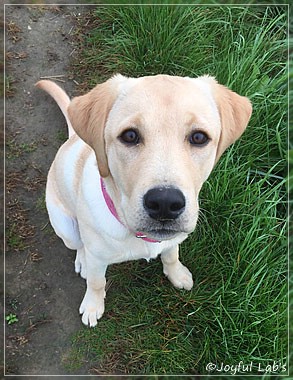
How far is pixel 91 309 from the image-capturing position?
3.84 m

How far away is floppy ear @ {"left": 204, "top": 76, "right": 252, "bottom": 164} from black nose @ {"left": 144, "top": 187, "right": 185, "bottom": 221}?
1.87ft

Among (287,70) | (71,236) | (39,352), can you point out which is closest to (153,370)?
(39,352)

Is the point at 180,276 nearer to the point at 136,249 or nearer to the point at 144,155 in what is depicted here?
the point at 136,249

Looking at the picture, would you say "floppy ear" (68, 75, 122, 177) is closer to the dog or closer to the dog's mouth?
the dog

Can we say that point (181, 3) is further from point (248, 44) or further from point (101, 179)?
point (101, 179)

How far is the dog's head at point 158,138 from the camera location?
7.93 ft

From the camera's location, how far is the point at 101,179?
301cm

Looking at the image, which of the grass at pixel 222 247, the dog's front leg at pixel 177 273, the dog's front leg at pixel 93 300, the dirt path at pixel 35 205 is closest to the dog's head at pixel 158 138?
the dog's front leg at pixel 93 300

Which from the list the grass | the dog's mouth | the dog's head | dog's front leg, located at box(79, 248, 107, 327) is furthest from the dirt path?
the dog's mouth

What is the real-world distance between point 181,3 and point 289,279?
7.88 ft

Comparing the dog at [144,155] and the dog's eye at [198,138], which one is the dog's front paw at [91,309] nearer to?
the dog at [144,155]

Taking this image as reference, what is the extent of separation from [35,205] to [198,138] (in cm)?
215

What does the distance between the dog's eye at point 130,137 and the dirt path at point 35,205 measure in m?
1.81

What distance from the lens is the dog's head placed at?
242 cm
